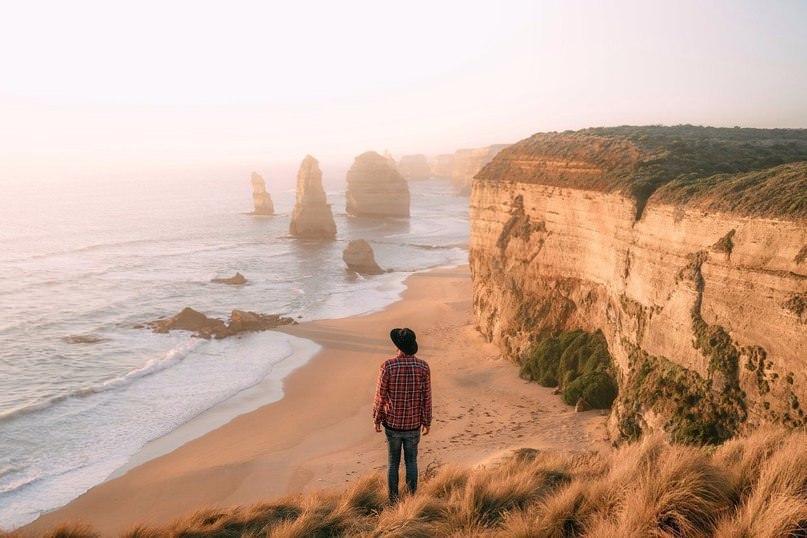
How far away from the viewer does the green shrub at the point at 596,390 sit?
57.1 ft

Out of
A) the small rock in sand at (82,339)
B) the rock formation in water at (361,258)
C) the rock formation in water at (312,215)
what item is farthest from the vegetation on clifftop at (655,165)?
the rock formation in water at (312,215)

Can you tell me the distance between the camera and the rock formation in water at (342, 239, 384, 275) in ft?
164

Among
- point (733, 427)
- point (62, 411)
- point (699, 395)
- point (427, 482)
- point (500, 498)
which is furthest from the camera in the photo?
point (62, 411)

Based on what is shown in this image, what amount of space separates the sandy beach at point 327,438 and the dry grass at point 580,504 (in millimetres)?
4932

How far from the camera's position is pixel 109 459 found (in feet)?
57.5

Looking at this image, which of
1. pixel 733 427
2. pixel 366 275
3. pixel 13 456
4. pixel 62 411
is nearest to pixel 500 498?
pixel 733 427

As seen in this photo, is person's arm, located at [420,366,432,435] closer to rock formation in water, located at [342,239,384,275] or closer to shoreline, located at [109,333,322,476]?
shoreline, located at [109,333,322,476]

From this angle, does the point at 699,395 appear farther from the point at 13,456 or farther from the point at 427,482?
the point at 13,456

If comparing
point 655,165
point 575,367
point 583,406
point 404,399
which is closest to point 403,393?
point 404,399

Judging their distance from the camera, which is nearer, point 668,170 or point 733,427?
point 733,427

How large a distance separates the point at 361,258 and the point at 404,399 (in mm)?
42589

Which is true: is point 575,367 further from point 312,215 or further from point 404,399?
point 312,215

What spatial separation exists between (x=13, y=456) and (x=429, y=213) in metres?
88.4

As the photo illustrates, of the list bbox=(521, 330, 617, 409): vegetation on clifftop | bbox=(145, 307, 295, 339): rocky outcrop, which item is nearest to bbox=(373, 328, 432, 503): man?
bbox=(521, 330, 617, 409): vegetation on clifftop
